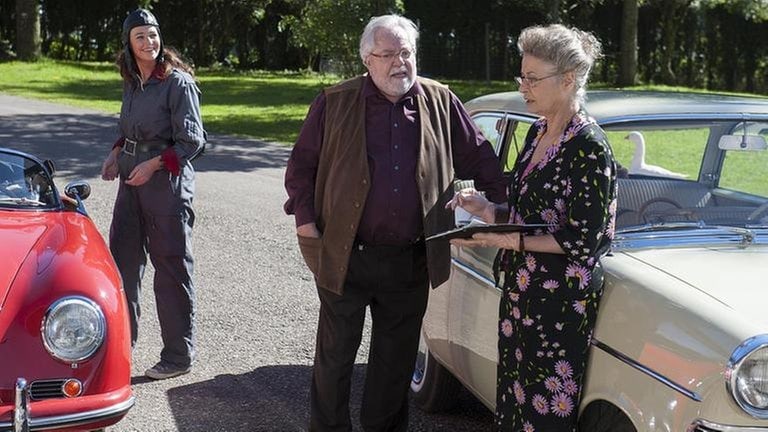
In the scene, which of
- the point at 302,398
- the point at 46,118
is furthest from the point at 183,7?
the point at 302,398

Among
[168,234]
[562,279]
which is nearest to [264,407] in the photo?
[168,234]

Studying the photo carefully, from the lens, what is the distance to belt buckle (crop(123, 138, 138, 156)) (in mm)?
5441

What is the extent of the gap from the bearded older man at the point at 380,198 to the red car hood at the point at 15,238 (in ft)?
3.87

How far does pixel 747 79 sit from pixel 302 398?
28343mm

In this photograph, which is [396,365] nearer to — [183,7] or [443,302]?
[443,302]

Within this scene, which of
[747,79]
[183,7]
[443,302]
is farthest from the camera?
[183,7]

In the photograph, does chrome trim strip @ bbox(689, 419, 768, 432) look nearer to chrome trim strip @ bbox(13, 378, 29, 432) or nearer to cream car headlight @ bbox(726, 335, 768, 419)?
cream car headlight @ bbox(726, 335, 768, 419)

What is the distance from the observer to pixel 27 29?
29.7 m

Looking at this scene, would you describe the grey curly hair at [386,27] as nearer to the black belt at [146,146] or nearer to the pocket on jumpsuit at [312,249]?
the pocket on jumpsuit at [312,249]

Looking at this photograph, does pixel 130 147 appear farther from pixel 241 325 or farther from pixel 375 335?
pixel 375 335

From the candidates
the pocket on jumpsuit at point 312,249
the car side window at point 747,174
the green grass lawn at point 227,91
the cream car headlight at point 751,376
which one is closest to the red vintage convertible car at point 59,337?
the pocket on jumpsuit at point 312,249

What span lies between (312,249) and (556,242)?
1201mm

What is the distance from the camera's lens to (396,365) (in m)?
4.33

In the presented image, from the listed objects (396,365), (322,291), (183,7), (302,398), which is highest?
(183,7)
